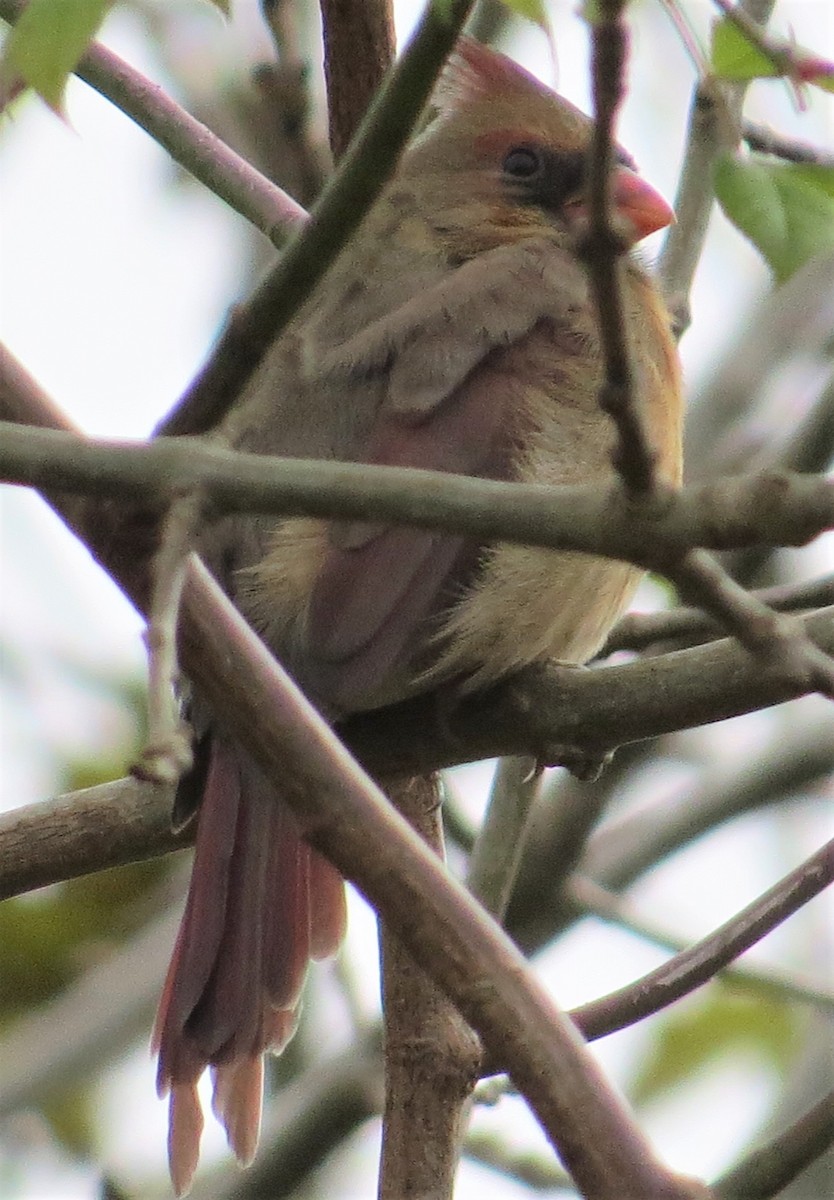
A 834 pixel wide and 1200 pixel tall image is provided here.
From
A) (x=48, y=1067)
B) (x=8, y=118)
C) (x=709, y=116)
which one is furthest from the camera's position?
(x=48, y=1067)

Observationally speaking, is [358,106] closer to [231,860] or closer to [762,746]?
[231,860]

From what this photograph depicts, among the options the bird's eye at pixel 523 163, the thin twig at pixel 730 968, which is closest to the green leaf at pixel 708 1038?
the thin twig at pixel 730 968

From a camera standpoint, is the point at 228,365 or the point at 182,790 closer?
the point at 228,365

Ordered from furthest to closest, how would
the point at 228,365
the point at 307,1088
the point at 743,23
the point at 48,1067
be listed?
1. the point at 48,1067
2. the point at 307,1088
3. the point at 228,365
4. the point at 743,23

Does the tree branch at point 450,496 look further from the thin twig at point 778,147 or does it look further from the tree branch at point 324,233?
the thin twig at point 778,147

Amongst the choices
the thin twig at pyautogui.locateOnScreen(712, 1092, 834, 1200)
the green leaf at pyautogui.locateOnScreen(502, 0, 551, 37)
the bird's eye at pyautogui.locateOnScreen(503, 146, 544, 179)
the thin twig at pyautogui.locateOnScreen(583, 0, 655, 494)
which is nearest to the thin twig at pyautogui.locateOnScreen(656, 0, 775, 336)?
the bird's eye at pyautogui.locateOnScreen(503, 146, 544, 179)

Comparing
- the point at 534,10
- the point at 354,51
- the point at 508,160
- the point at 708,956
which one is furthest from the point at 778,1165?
the point at 508,160

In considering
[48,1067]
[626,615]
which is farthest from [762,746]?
[48,1067]
